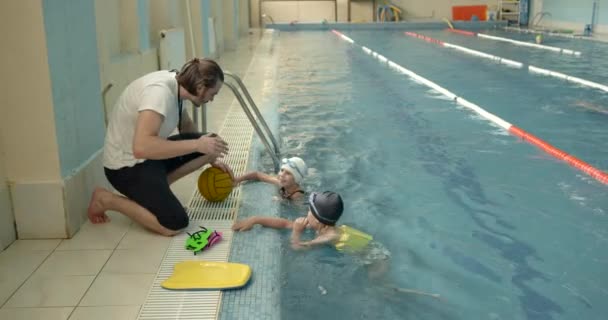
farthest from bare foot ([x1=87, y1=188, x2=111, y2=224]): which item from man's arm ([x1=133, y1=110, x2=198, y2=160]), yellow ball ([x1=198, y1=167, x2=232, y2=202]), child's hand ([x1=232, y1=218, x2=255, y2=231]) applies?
child's hand ([x1=232, y1=218, x2=255, y2=231])

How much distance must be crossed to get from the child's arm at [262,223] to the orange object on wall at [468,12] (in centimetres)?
2295

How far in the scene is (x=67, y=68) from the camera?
3.26 meters

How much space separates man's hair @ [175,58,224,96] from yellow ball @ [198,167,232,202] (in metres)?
0.78

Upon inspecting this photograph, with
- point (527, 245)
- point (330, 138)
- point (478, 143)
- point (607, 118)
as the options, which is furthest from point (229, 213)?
point (607, 118)

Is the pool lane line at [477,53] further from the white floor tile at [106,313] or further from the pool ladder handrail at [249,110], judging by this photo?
the white floor tile at [106,313]

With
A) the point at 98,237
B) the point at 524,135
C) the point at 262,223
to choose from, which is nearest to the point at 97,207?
the point at 98,237

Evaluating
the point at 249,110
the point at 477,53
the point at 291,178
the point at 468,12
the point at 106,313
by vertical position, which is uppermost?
the point at 468,12

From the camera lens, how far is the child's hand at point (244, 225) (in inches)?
134

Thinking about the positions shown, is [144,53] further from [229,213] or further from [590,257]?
[590,257]

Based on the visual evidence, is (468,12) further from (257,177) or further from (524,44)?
(257,177)

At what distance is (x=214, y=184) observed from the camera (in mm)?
3770

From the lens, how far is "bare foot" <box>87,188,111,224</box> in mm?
3391

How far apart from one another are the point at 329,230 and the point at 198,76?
114 cm

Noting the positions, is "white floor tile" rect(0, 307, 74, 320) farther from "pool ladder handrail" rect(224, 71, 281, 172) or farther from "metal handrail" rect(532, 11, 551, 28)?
"metal handrail" rect(532, 11, 551, 28)
